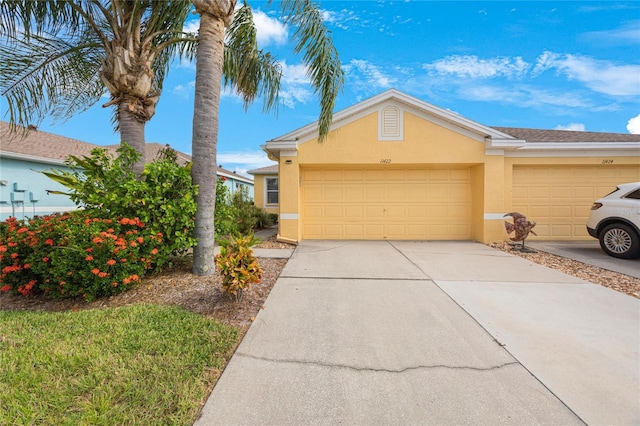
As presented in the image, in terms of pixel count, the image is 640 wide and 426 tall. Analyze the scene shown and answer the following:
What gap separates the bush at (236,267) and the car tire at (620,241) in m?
8.81

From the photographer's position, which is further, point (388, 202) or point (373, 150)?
point (388, 202)

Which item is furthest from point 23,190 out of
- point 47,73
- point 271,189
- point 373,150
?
point 373,150

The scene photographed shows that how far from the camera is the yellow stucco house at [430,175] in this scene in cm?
849

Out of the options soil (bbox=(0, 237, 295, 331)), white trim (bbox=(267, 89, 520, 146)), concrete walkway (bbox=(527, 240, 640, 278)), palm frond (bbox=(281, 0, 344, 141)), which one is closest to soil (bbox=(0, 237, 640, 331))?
soil (bbox=(0, 237, 295, 331))

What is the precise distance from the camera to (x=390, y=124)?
8.55 meters

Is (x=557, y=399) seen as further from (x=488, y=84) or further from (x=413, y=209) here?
(x=488, y=84)

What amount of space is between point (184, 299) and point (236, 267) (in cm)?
110

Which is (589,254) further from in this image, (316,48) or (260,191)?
(260,191)

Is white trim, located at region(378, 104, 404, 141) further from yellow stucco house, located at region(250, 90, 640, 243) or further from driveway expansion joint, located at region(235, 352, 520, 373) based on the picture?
driveway expansion joint, located at region(235, 352, 520, 373)

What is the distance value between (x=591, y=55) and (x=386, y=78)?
5967 mm

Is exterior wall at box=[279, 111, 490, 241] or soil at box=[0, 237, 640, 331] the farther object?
exterior wall at box=[279, 111, 490, 241]

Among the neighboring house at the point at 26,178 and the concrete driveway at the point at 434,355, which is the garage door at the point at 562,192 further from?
the neighboring house at the point at 26,178

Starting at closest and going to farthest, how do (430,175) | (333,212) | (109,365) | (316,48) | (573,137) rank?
(109,365) < (316,48) < (430,175) < (333,212) < (573,137)

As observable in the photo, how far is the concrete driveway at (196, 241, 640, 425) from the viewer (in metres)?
2.00
